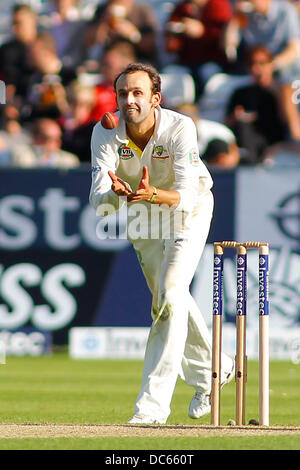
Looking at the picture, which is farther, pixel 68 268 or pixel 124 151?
pixel 68 268

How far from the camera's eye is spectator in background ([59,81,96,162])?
13.2 meters

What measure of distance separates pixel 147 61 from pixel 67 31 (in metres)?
1.58

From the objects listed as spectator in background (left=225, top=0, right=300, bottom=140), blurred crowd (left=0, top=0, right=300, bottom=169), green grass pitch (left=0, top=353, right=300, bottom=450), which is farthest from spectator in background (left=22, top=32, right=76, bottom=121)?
green grass pitch (left=0, top=353, right=300, bottom=450)

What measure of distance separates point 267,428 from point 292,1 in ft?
32.4

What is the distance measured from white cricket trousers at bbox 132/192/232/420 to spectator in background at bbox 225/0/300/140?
795cm

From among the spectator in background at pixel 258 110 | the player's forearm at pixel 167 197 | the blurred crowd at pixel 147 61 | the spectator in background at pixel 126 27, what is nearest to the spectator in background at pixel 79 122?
the blurred crowd at pixel 147 61

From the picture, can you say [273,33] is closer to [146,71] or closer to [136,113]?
[146,71]

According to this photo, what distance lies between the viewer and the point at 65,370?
10.5m

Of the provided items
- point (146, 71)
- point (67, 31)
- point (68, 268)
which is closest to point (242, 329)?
point (146, 71)

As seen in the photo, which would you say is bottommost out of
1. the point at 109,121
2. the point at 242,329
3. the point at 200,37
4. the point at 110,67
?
the point at 242,329

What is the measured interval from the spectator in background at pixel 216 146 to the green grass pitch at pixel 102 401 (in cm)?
251

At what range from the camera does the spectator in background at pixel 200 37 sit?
47.1 ft

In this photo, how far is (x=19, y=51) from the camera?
1480 centimetres
